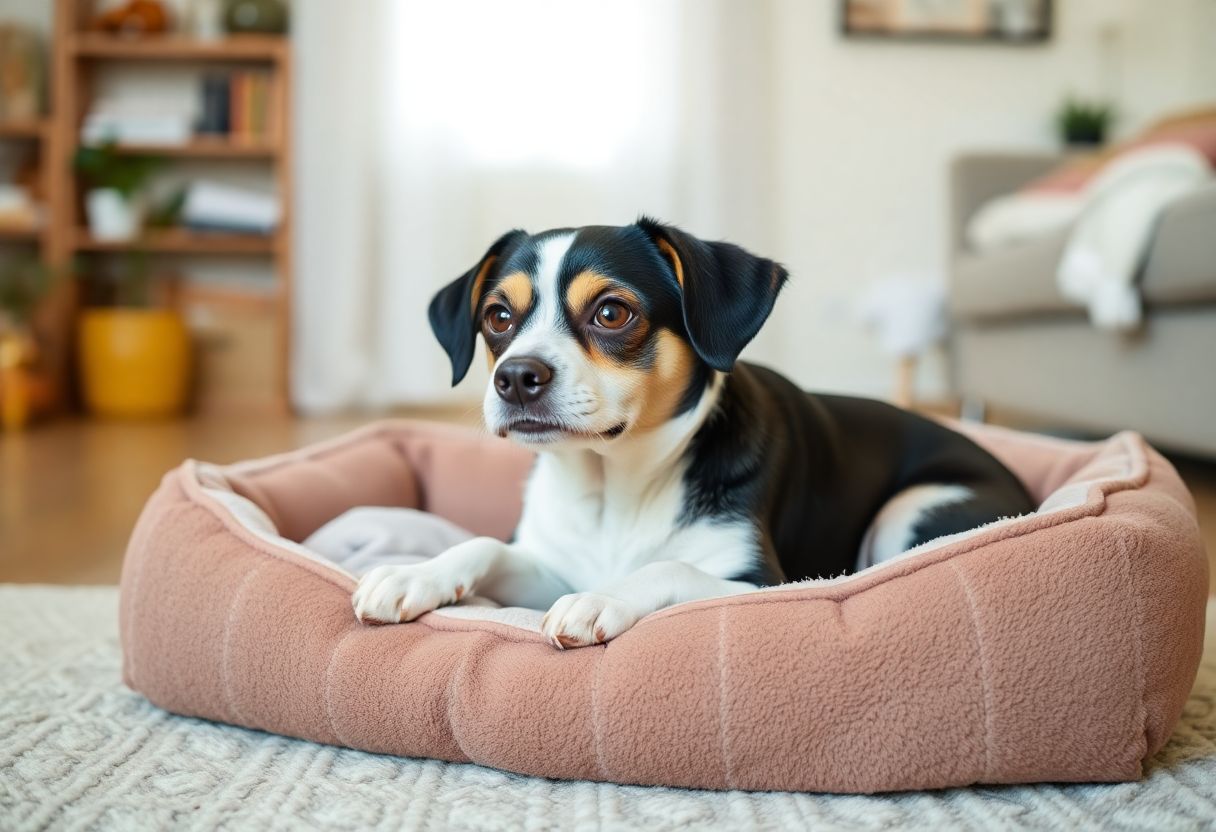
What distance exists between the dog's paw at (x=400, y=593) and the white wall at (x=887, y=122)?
495cm

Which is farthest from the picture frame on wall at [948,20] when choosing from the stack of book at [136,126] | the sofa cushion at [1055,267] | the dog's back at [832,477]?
the dog's back at [832,477]

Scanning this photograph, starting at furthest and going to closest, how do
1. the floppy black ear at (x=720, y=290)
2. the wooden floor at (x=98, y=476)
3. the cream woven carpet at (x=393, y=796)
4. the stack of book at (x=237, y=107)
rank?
the stack of book at (x=237, y=107) < the wooden floor at (x=98, y=476) < the floppy black ear at (x=720, y=290) < the cream woven carpet at (x=393, y=796)

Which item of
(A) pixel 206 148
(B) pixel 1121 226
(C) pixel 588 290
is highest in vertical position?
(A) pixel 206 148

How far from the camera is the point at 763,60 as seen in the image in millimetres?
6141

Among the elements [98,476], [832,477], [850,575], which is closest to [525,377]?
[850,575]

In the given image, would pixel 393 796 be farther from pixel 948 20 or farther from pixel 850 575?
pixel 948 20

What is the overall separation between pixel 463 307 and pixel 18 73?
518 centimetres

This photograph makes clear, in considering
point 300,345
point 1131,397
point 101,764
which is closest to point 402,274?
point 300,345

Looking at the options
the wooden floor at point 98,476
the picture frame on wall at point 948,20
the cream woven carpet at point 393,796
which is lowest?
the wooden floor at point 98,476

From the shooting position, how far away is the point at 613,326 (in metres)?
1.54

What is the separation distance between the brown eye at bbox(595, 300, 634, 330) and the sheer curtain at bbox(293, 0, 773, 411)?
456 cm

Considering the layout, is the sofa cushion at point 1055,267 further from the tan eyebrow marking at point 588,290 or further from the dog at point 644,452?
the tan eyebrow marking at point 588,290

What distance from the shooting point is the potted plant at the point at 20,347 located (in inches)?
201

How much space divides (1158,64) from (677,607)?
6.20 m
